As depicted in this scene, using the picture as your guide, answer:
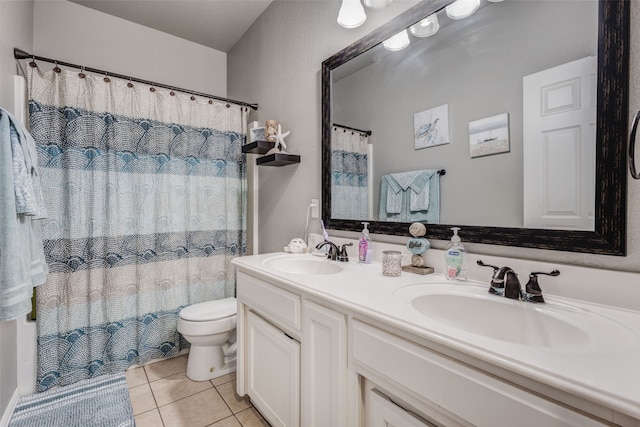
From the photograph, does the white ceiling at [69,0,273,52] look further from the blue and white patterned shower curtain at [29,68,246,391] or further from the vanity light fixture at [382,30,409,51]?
the vanity light fixture at [382,30,409,51]

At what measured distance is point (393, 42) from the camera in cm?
133

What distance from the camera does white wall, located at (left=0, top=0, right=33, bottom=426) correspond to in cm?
141

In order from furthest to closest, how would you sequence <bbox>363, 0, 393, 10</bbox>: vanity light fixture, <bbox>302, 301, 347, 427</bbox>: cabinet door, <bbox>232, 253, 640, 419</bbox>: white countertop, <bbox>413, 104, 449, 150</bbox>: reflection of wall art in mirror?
<bbox>363, 0, 393, 10</bbox>: vanity light fixture
<bbox>413, 104, 449, 150</bbox>: reflection of wall art in mirror
<bbox>302, 301, 347, 427</bbox>: cabinet door
<bbox>232, 253, 640, 419</bbox>: white countertop

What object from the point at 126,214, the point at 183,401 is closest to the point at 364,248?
the point at 183,401

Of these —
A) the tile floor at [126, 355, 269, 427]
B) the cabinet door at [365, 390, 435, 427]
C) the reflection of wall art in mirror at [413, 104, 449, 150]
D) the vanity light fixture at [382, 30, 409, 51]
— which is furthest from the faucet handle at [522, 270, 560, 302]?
the tile floor at [126, 355, 269, 427]

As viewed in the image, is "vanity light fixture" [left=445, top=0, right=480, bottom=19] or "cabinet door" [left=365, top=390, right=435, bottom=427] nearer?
"cabinet door" [left=365, top=390, right=435, bottom=427]

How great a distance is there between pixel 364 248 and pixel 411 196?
325 millimetres

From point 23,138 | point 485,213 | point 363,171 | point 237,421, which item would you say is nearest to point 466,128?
point 485,213

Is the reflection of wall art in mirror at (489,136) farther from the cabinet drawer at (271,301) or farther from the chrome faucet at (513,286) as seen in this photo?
the cabinet drawer at (271,301)

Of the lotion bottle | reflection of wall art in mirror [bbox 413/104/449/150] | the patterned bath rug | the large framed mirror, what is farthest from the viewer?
the patterned bath rug

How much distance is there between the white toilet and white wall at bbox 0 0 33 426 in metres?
0.79

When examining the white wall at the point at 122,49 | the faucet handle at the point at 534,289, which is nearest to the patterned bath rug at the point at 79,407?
the faucet handle at the point at 534,289

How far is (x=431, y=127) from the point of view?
1194mm

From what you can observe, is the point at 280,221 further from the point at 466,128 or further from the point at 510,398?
the point at 510,398
